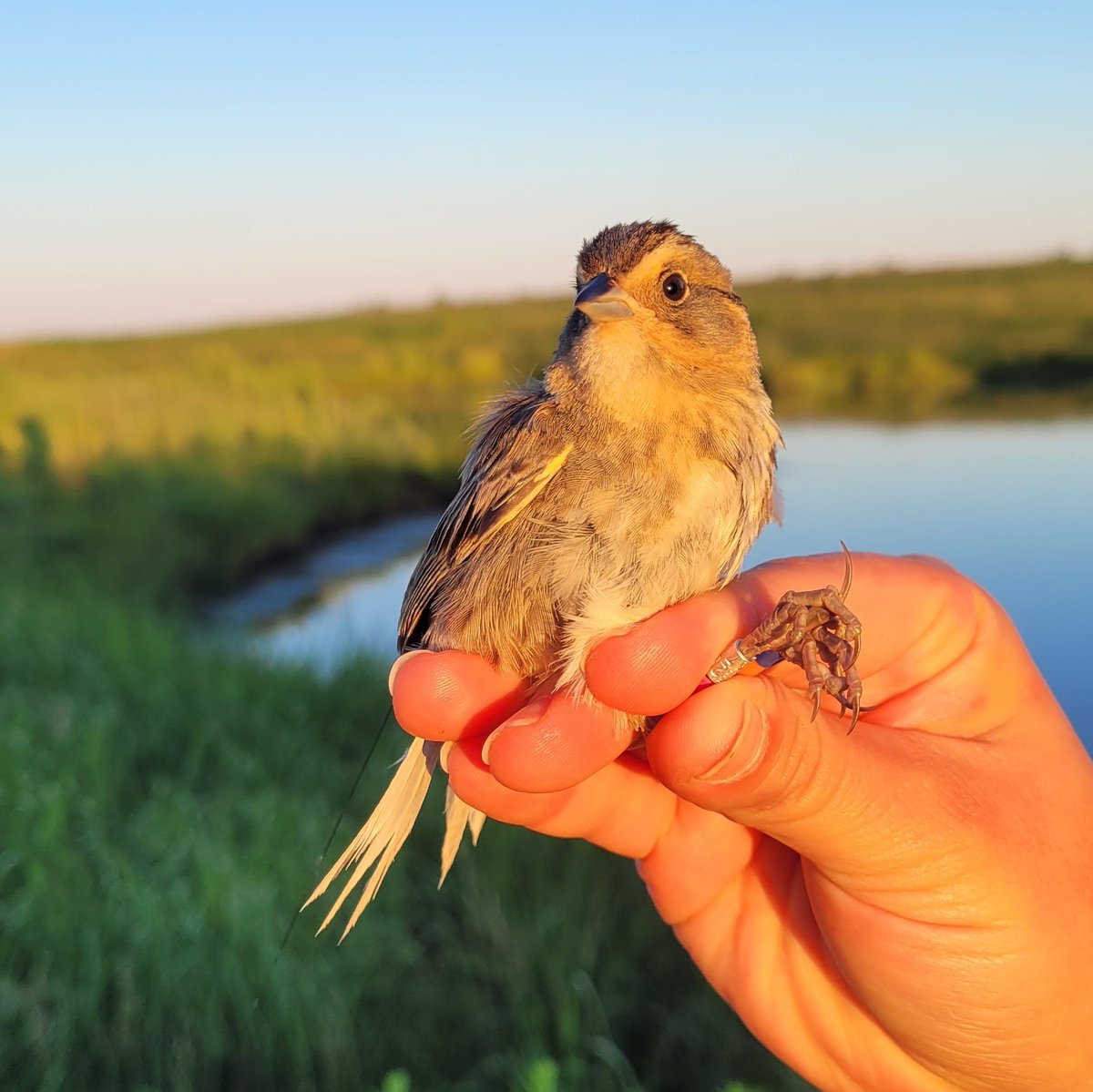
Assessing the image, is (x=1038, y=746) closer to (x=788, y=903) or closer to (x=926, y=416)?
(x=788, y=903)

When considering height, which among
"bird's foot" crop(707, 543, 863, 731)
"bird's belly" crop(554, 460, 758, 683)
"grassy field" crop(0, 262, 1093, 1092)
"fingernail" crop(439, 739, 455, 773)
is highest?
"bird's belly" crop(554, 460, 758, 683)

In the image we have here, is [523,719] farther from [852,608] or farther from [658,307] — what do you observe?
[658,307]

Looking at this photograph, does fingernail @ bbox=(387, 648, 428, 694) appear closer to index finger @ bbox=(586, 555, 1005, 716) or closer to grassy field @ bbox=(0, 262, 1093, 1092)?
index finger @ bbox=(586, 555, 1005, 716)

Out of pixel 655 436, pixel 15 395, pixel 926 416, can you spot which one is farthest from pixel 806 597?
pixel 15 395

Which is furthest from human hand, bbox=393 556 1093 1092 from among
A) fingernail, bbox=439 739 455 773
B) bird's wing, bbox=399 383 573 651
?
bird's wing, bbox=399 383 573 651

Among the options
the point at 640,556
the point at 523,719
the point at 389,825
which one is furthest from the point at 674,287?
the point at 389,825
